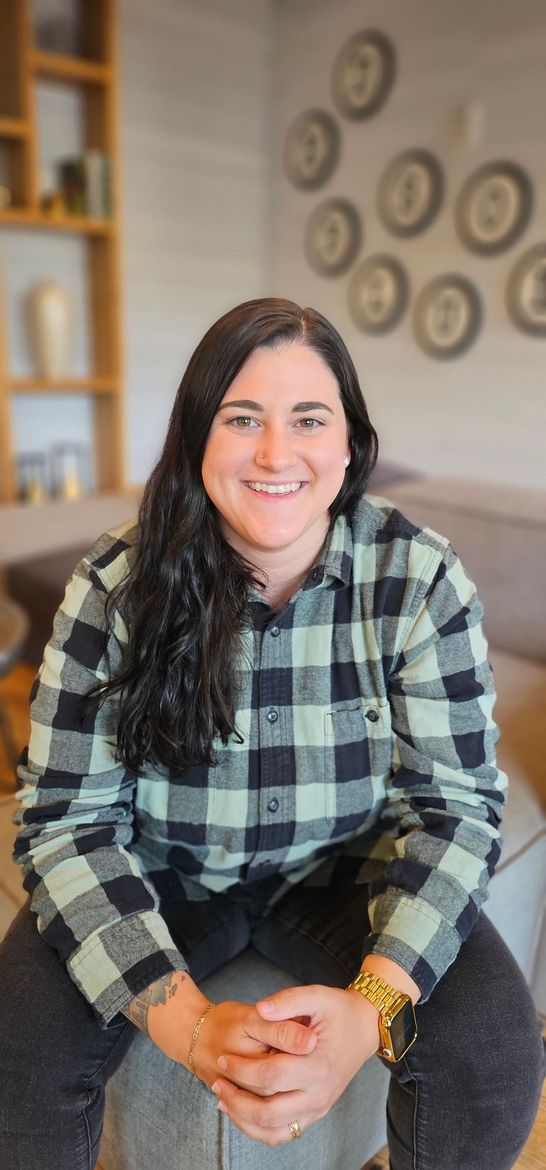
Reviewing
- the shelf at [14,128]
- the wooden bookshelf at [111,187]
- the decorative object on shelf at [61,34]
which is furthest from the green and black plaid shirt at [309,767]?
the decorative object on shelf at [61,34]

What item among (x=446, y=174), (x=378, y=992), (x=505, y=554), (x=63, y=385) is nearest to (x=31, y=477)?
(x=63, y=385)

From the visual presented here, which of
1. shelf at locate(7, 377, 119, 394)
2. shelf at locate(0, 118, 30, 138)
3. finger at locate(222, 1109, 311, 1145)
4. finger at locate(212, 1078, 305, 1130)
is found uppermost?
shelf at locate(0, 118, 30, 138)

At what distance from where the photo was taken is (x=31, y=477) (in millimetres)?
3375

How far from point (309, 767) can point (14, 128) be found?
2.73 meters

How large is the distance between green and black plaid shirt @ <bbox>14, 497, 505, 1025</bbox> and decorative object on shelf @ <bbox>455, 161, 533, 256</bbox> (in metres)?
2.20

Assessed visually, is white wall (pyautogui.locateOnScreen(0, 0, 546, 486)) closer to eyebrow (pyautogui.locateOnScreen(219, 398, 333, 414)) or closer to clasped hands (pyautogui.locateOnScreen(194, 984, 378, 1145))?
eyebrow (pyautogui.locateOnScreen(219, 398, 333, 414))

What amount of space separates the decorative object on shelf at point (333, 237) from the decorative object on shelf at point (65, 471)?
131 centimetres

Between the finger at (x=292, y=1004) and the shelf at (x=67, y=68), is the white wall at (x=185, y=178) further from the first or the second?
the finger at (x=292, y=1004)

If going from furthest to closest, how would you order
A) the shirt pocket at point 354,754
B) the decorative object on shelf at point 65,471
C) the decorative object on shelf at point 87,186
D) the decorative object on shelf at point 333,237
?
1. the decorative object on shelf at point 65,471
2. the decorative object on shelf at point 333,237
3. the decorative object on shelf at point 87,186
4. the shirt pocket at point 354,754

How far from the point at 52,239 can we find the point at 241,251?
3.07 ft

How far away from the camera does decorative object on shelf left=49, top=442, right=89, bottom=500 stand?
3459mm

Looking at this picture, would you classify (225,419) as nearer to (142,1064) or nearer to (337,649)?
(337,649)

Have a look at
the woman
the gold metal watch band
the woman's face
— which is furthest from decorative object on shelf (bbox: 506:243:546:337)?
the gold metal watch band

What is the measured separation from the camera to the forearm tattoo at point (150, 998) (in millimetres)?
781
